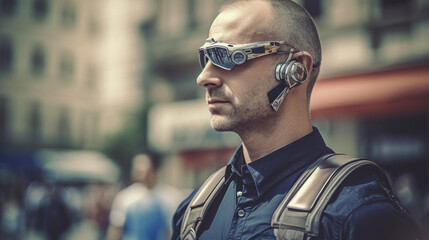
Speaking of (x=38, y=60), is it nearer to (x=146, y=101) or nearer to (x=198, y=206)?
(x=146, y=101)

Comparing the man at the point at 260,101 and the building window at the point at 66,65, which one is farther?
the building window at the point at 66,65

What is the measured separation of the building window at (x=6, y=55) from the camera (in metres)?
31.5

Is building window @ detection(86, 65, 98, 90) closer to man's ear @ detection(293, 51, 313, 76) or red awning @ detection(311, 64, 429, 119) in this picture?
→ red awning @ detection(311, 64, 429, 119)

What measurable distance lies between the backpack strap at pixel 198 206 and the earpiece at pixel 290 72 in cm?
50

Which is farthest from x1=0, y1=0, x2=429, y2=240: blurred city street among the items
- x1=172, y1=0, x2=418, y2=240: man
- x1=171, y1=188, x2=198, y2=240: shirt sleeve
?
x1=172, y1=0, x2=418, y2=240: man

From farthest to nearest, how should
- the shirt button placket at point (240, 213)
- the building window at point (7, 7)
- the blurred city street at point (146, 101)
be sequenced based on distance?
the building window at point (7, 7) < the blurred city street at point (146, 101) < the shirt button placket at point (240, 213)

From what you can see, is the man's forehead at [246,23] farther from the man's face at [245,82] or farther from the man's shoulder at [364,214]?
the man's shoulder at [364,214]

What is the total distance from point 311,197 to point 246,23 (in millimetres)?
677

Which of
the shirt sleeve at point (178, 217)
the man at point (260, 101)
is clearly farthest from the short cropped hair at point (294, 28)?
the shirt sleeve at point (178, 217)

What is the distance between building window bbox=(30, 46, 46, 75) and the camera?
1299 inches

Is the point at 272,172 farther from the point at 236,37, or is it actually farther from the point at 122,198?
the point at 122,198

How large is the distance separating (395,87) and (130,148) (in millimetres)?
15183

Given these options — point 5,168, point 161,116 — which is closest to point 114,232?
point 161,116

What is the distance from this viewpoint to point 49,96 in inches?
1348
